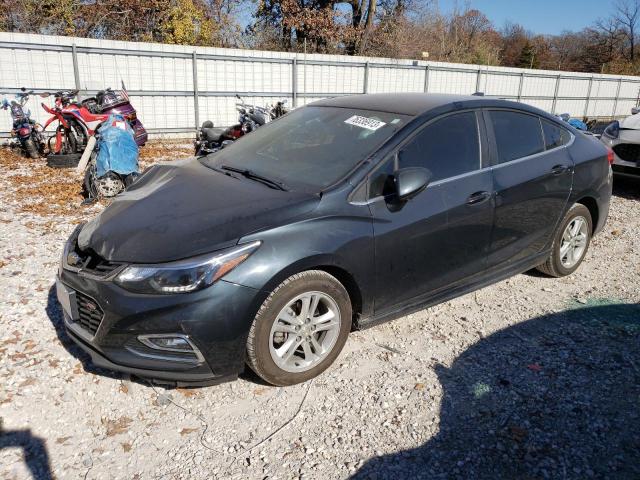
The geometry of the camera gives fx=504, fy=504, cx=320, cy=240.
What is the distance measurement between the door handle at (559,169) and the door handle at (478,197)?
901 mm

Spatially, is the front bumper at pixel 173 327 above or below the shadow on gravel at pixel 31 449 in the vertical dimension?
above

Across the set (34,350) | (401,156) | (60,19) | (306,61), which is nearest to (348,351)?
(401,156)

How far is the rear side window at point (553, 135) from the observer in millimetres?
4211

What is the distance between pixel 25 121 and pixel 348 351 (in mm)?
8776

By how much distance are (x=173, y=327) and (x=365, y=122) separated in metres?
1.92

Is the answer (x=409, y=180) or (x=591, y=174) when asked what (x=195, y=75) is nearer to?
(x=591, y=174)

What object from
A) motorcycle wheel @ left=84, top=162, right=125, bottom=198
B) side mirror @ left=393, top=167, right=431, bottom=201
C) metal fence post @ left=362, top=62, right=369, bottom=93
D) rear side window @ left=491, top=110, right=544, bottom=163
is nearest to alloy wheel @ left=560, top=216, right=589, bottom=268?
rear side window @ left=491, top=110, right=544, bottom=163

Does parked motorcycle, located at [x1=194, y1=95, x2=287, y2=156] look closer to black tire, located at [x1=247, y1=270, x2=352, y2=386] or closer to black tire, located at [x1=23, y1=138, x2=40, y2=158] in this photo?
black tire, located at [x1=23, y1=138, x2=40, y2=158]

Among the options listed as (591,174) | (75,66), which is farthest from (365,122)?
(75,66)

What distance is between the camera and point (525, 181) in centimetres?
385

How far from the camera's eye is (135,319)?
2.56m

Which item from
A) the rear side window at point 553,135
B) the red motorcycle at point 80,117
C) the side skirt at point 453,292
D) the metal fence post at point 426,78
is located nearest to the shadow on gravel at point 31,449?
the side skirt at point 453,292

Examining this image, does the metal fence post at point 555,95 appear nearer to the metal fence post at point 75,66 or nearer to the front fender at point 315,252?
the metal fence post at point 75,66

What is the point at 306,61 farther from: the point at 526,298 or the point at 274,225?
the point at 274,225
